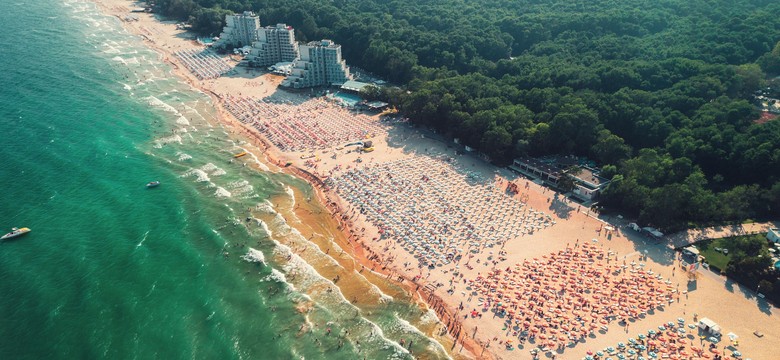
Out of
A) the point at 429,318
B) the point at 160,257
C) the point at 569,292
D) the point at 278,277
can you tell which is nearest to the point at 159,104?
the point at 160,257

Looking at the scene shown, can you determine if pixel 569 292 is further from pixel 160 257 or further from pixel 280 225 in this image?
pixel 160 257

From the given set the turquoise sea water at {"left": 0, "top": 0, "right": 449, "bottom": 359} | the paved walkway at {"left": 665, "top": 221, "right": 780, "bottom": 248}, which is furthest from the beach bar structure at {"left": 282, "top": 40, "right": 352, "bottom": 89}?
the paved walkway at {"left": 665, "top": 221, "right": 780, "bottom": 248}

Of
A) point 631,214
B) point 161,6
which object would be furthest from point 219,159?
point 161,6

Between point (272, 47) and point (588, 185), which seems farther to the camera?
point (272, 47)

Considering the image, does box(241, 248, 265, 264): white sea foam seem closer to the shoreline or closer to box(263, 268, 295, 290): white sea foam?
box(263, 268, 295, 290): white sea foam

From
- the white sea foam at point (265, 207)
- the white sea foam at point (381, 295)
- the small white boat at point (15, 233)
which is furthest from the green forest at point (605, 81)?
the small white boat at point (15, 233)

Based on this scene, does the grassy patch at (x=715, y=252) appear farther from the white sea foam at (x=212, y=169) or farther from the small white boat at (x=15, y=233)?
the small white boat at (x=15, y=233)

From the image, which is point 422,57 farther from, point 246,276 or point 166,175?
point 246,276
